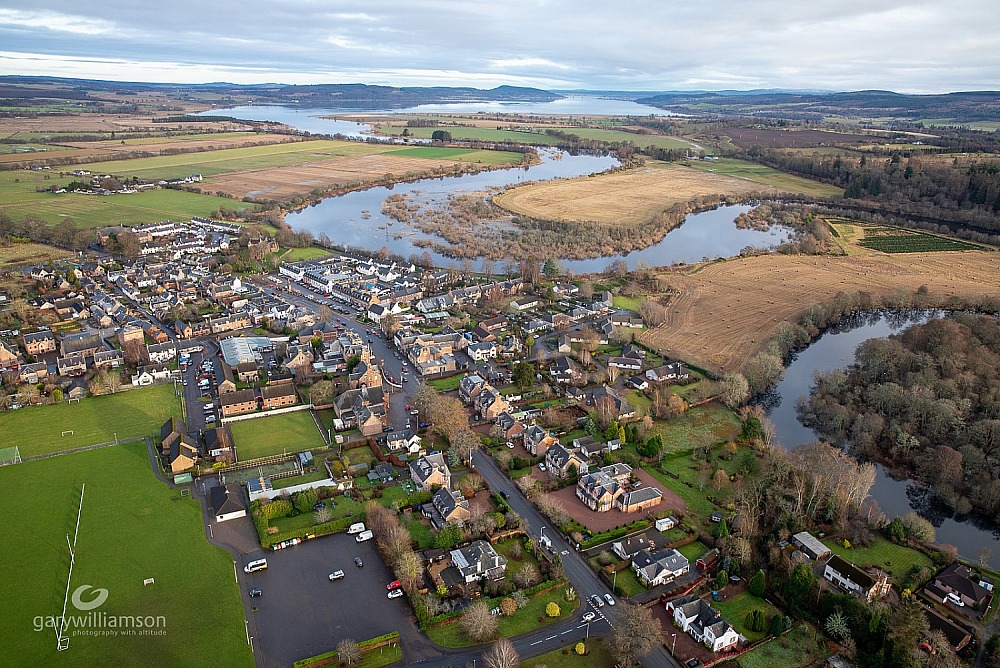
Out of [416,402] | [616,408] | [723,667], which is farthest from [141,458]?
[723,667]

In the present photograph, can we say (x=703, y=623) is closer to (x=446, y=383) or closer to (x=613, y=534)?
(x=613, y=534)

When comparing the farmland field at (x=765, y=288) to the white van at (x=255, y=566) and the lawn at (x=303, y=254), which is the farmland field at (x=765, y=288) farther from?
the lawn at (x=303, y=254)

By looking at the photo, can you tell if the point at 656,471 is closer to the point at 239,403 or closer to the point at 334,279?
the point at 239,403

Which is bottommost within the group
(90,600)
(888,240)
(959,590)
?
(90,600)

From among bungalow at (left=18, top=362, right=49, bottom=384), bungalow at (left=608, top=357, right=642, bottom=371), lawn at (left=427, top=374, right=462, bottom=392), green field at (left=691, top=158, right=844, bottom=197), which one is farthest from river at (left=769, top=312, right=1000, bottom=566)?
green field at (left=691, top=158, right=844, bottom=197)

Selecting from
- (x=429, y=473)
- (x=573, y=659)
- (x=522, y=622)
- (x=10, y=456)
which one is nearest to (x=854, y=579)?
(x=573, y=659)

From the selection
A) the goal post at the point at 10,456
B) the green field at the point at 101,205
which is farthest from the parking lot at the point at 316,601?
the green field at the point at 101,205

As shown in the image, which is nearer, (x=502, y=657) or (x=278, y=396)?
(x=502, y=657)

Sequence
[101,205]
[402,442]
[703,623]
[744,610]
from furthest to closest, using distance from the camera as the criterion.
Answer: [101,205] < [402,442] < [744,610] < [703,623]
